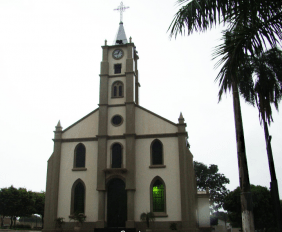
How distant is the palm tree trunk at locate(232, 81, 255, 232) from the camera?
27.5 feet

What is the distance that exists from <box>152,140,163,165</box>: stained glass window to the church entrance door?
11.4 ft

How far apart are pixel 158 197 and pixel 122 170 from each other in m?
3.82

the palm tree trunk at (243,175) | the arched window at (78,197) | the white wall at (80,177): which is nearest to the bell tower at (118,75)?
the white wall at (80,177)

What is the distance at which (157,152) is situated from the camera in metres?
28.8

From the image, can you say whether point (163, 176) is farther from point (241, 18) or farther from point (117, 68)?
point (241, 18)

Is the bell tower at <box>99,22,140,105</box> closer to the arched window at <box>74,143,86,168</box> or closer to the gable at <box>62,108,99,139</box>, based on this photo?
the gable at <box>62,108,99,139</box>

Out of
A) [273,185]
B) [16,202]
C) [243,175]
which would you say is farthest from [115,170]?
[16,202]

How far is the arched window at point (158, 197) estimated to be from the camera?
27.2 metres

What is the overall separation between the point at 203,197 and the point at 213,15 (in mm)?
25766

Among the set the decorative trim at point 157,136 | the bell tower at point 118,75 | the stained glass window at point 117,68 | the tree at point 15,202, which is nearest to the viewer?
the decorative trim at point 157,136

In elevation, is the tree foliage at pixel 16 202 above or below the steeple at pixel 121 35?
below

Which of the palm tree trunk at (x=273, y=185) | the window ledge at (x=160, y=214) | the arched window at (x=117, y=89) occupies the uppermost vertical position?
the arched window at (x=117, y=89)

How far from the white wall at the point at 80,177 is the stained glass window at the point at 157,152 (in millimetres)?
5277

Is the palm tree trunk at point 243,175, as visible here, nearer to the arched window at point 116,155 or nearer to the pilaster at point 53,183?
the arched window at point 116,155
